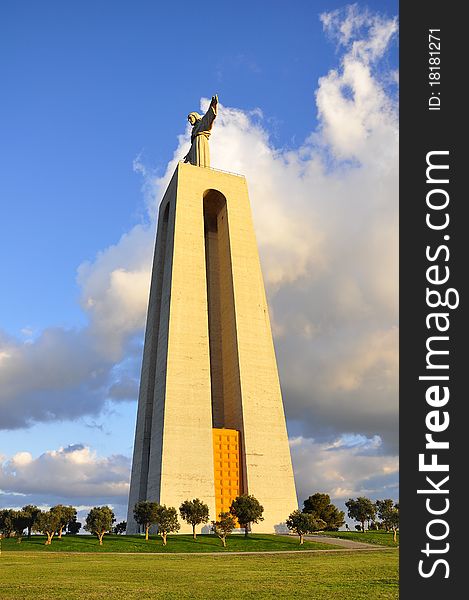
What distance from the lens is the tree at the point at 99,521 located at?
124 feet

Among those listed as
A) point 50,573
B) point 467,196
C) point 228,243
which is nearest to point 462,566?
point 467,196

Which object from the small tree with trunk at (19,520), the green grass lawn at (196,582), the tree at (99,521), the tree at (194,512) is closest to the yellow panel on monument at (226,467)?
the tree at (194,512)

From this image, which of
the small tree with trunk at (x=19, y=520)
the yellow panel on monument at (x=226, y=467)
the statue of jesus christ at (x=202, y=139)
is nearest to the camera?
the small tree with trunk at (x=19, y=520)

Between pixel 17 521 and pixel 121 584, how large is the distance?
31.1m

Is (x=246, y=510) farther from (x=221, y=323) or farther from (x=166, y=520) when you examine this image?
(x=221, y=323)

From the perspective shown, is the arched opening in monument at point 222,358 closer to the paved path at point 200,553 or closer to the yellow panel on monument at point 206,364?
the yellow panel on monument at point 206,364

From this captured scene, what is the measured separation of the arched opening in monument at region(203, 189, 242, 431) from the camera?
5191 centimetres

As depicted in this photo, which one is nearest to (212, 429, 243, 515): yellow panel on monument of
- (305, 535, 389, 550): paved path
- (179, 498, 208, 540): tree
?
(179, 498, 208, 540): tree

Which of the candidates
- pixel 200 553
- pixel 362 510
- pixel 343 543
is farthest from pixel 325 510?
pixel 200 553

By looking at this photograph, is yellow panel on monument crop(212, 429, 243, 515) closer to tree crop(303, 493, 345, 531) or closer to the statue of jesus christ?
tree crop(303, 493, 345, 531)

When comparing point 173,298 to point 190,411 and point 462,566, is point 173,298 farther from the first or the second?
point 462,566

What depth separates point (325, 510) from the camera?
168 feet

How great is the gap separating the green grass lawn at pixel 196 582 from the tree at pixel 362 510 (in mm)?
31641

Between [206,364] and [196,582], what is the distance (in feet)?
Answer: 109
